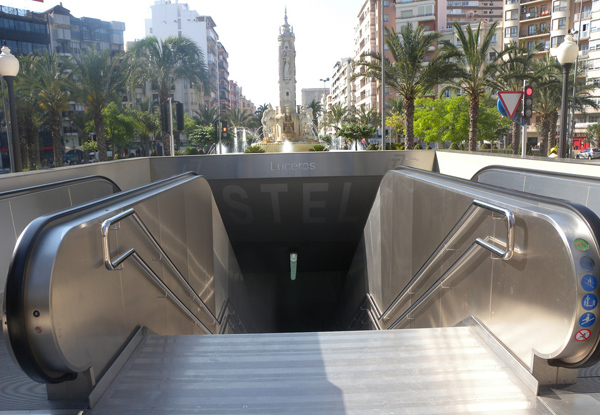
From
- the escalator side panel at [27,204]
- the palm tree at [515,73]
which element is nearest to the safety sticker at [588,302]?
the escalator side panel at [27,204]

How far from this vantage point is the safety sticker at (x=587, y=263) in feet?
8.01

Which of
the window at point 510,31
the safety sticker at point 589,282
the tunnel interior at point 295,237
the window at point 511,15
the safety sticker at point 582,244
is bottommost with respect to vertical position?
the tunnel interior at point 295,237

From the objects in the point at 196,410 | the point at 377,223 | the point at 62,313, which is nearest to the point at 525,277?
the point at 196,410

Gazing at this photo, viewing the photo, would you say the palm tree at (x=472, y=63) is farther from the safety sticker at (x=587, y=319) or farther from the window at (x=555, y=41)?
the window at (x=555, y=41)

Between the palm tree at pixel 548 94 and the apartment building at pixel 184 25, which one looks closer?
the palm tree at pixel 548 94

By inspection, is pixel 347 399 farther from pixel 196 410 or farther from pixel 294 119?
pixel 294 119

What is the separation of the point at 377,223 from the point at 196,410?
692 centimetres

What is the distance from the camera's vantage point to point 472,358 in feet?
10.8

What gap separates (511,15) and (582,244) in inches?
3259

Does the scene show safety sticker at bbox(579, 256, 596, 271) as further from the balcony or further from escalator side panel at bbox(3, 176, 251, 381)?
the balcony

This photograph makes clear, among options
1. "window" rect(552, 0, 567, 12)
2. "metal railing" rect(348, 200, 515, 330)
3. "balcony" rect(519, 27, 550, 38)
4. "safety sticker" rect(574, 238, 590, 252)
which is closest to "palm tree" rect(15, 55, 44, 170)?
"metal railing" rect(348, 200, 515, 330)

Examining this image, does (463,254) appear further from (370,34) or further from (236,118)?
(370,34)

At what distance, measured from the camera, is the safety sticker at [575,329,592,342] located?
8.14ft

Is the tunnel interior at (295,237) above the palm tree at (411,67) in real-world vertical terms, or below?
below
